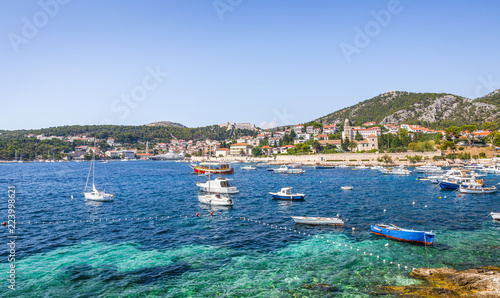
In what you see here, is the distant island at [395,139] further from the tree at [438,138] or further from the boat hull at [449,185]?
the boat hull at [449,185]

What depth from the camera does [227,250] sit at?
1744cm

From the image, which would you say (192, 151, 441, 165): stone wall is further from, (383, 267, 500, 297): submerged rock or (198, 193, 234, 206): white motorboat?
(383, 267, 500, 297): submerged rock

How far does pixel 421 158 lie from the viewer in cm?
9462

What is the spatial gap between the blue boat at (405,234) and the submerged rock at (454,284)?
13.6 feet

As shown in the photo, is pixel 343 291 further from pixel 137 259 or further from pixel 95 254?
pixel 95 254

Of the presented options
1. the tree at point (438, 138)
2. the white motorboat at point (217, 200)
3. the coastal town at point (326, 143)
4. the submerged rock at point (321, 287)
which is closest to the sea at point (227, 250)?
the submerged rock at point (321, 287)

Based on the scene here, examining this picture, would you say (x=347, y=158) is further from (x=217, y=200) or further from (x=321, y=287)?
(x=321, y=287)

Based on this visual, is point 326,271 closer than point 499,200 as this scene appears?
Yes

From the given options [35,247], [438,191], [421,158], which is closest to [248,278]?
[35,247]

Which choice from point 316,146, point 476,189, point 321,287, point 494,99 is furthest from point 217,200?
point 494,99

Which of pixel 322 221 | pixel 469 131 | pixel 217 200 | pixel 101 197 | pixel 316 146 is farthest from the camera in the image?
pixel 316 146

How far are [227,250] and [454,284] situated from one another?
11040mm

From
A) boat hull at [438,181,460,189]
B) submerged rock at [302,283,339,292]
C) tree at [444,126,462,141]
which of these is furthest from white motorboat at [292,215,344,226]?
tree at [444,126,462,141]

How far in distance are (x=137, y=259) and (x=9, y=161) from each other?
7671 inches
